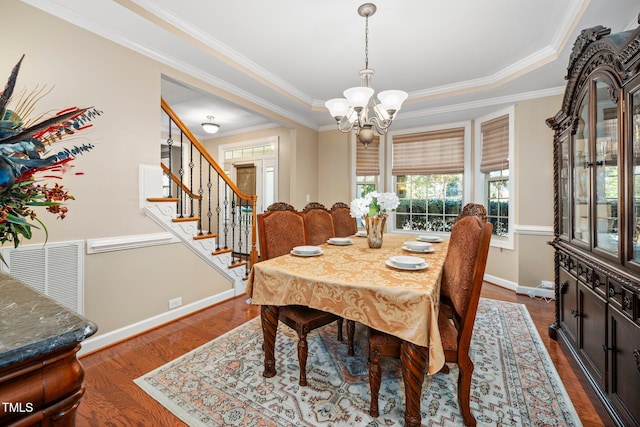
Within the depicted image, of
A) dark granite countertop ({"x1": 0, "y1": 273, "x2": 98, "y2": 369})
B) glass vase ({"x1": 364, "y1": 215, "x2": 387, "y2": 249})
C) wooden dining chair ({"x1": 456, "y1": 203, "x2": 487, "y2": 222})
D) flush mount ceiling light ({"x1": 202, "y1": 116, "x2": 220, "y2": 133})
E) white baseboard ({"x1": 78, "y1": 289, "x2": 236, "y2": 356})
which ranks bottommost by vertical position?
white baseboard ({"x1": 78, "y1": 289, "x2": 236, "y2": 356})

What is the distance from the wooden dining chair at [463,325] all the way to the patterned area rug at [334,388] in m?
0.19

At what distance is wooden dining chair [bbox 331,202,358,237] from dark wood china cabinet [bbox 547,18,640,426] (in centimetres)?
196

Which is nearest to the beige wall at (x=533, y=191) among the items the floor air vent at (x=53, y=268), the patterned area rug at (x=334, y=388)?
the patterned area rug at (x=334, y=388)

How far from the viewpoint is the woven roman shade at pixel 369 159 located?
16.4 ft

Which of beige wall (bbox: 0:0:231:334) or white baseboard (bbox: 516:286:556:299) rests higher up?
beige wall (bbox: 0:0:231:334)

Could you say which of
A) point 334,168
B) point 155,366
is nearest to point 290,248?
point 155,366

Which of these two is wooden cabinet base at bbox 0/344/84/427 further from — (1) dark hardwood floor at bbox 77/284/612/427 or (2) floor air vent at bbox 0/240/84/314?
(2) floor air vent at bbox 0/240/84/314

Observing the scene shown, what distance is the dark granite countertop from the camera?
54 centimetres

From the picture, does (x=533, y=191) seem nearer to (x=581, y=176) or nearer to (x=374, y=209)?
(x=581, y=176)

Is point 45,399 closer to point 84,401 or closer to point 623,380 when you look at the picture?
point 84,401

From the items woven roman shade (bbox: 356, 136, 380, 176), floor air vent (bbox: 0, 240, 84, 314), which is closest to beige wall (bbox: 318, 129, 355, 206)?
woven roman shade (bbox: 356, 136, 380, 176)

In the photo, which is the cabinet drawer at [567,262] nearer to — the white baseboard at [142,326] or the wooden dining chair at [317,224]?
the wooden dining chair at [317,224]

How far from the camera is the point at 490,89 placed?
138 inches

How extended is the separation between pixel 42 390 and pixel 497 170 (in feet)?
15.6
